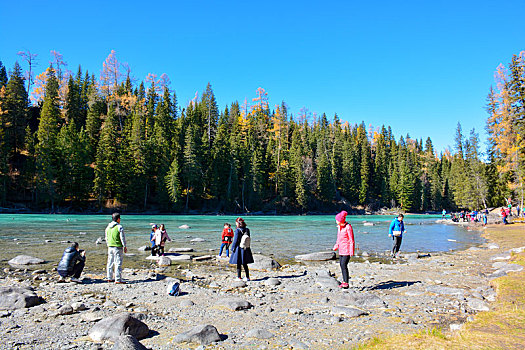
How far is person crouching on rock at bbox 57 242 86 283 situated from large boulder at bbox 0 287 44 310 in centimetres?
238

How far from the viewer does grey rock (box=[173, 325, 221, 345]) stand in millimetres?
5352

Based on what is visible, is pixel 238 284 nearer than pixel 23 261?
Yes

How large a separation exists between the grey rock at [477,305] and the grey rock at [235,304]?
5266mm

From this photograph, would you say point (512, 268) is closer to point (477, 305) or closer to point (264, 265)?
point (477, 305)

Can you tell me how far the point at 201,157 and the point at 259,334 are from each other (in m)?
72.2

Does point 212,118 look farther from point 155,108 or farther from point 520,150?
point 520,150

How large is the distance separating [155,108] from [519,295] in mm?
93253

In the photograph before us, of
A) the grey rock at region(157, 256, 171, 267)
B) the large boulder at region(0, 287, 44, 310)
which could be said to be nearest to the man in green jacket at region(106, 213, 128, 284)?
the large boulder at region(0, 287, 44, 310)

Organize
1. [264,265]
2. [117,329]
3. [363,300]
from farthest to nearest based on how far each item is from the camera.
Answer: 1. [264,265]
2. [363,300]
3. [117,329]

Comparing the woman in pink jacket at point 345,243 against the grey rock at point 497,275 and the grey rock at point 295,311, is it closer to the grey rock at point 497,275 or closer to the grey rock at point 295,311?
the grey rock at point 295,311

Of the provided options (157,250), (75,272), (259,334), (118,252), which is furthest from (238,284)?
(157,250)

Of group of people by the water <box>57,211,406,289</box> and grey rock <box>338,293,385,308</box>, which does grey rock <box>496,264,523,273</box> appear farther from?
grey rock <box>338,293,385,308</box>

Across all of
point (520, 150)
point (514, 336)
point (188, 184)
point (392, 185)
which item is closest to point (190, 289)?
point (514, 336)

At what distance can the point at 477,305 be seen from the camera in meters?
7.02
